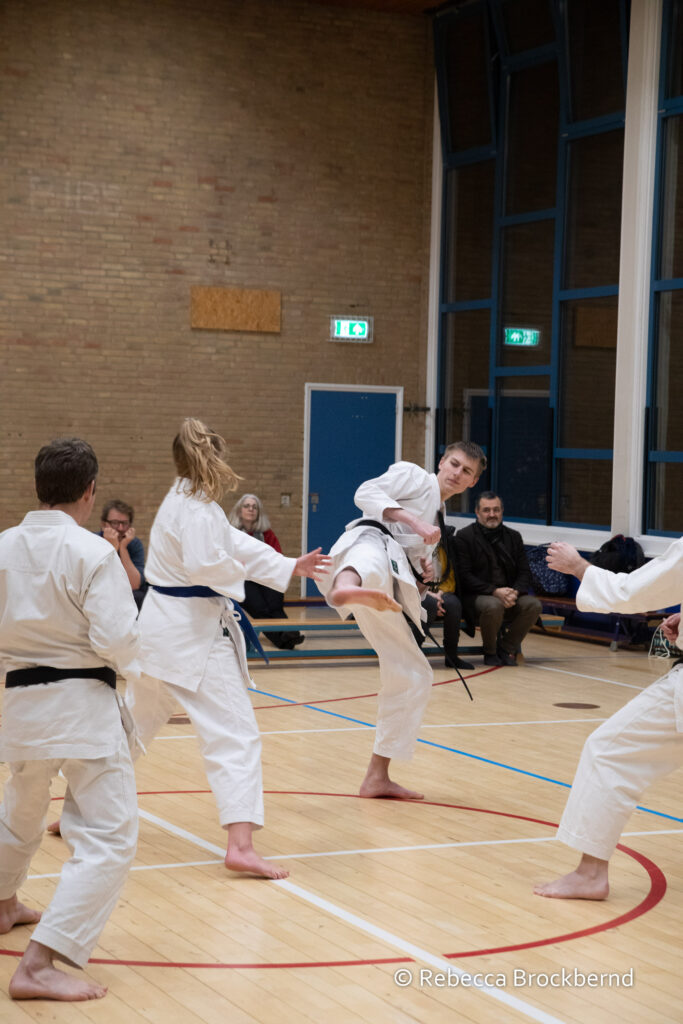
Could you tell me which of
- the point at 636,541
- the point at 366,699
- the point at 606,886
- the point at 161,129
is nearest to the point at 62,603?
the point at 606,886

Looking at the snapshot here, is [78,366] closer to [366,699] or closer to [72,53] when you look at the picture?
[72,53]

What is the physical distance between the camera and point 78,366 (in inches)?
544

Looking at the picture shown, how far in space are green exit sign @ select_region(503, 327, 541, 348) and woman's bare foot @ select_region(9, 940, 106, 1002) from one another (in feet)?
37.8

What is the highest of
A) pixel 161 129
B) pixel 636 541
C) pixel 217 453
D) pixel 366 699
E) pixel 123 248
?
pixel 161 129

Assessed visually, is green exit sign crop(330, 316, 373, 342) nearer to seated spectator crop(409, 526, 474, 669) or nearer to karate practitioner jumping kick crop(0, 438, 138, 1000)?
seated spectator crop(409, 526, 474, 669)

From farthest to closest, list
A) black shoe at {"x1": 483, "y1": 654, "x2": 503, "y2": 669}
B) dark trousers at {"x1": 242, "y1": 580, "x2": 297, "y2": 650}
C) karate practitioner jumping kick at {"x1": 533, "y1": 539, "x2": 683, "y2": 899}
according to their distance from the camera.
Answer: dark trousers at {"x1": 242, "y1": 580, "x2": 297, "y2": 650} < black shoe at {"x1": 483, "y1": 654, "x2": 503, "y2": 669} < karate practitioner jumping kick at {"x1": 533, "y1": 539, "x2": 683, "y2": 899}

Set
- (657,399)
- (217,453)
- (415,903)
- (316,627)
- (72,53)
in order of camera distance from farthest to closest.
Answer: (72,53), (657,399), (316,627), (217,453), (415,903)

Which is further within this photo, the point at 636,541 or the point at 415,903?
the point at 636,541

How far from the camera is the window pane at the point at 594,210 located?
13.1 m

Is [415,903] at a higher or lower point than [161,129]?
lower

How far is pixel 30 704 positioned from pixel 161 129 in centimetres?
1152

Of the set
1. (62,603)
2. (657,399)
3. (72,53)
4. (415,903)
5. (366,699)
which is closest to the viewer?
(62,603)

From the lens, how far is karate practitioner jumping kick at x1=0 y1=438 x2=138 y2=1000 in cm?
360

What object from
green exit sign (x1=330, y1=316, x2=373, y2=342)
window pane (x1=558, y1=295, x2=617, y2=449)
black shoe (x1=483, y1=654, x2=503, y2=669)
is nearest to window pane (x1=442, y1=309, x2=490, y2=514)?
green exit sign (x1=330, y1=316, x2=373, y2=342)
